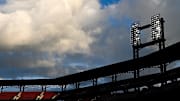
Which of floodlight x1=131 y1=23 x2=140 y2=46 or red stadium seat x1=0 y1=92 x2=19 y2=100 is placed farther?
red stadium seat x1=0 y1=92 x2=19 y2=100

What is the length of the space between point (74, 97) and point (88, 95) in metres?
3.61

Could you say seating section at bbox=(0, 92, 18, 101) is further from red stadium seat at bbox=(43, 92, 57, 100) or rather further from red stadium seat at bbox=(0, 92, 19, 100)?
red stadium seat at bbox=(43, 92, 57, 100)

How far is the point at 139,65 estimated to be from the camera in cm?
4075

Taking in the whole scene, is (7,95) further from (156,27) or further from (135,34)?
(156,27)

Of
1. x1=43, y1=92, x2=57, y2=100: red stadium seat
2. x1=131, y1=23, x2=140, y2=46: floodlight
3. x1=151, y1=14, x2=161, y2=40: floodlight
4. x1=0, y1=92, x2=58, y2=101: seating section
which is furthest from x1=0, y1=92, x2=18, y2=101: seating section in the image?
x1=151, y1=14, x2=161, y2=40: floodlight

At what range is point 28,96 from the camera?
6506cm

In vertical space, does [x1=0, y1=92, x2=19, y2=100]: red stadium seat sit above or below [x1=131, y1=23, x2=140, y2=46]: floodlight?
below

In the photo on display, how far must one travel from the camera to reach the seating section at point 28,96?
6431 centimetres

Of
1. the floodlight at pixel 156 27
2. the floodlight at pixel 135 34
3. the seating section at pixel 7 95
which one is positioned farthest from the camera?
the seating section at pixel 7 95

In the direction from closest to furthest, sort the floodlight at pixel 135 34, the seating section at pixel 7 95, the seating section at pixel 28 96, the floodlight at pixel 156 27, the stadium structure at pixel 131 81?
the stadium structure at pixel 131 81, the floodlight at pixel 156 27, the floodlight at pixel 135 34, the seating section at pixel 28 96, the seating section at pixel 7 95

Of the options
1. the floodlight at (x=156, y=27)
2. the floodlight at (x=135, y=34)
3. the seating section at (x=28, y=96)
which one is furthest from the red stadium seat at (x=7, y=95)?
the floodlight at (x=156, y=27)

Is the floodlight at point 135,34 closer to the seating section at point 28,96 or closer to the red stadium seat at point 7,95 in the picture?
the seating section at point 28,96

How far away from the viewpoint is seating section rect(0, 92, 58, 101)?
211 feet

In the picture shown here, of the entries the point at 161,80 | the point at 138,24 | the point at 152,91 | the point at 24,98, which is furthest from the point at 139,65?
the point at 24,98
